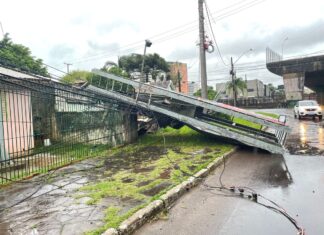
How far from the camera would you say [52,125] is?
451 inches

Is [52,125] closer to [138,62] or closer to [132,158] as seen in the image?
[132,158]

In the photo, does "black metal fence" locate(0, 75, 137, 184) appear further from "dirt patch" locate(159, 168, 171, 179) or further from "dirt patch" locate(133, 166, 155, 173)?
"dirt patch" locate(159, 168, 171, 179)

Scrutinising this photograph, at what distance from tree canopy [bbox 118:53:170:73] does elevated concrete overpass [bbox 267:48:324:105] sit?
15.1 m

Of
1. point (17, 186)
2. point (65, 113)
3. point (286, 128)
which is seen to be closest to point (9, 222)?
point (17, 186)

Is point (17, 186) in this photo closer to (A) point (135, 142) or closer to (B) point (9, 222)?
(B) point (9, 222)

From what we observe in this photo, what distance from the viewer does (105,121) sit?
12742mm

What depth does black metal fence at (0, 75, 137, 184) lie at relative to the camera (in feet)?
31.9

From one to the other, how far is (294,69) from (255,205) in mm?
38198

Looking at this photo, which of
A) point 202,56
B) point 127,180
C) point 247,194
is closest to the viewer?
point 247,194

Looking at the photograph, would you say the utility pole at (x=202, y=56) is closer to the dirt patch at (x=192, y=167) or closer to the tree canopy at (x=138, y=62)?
the dirt patch at (x=192, y=167)

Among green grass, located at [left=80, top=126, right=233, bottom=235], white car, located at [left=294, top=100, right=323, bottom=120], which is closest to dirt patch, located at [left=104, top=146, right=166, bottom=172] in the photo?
green grass, located at [left=80, top=126, right=233, bottom=235]

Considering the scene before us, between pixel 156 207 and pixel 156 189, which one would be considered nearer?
pixel 156 207

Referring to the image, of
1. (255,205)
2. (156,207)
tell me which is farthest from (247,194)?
(156,207)

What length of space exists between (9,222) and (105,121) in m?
7.73
